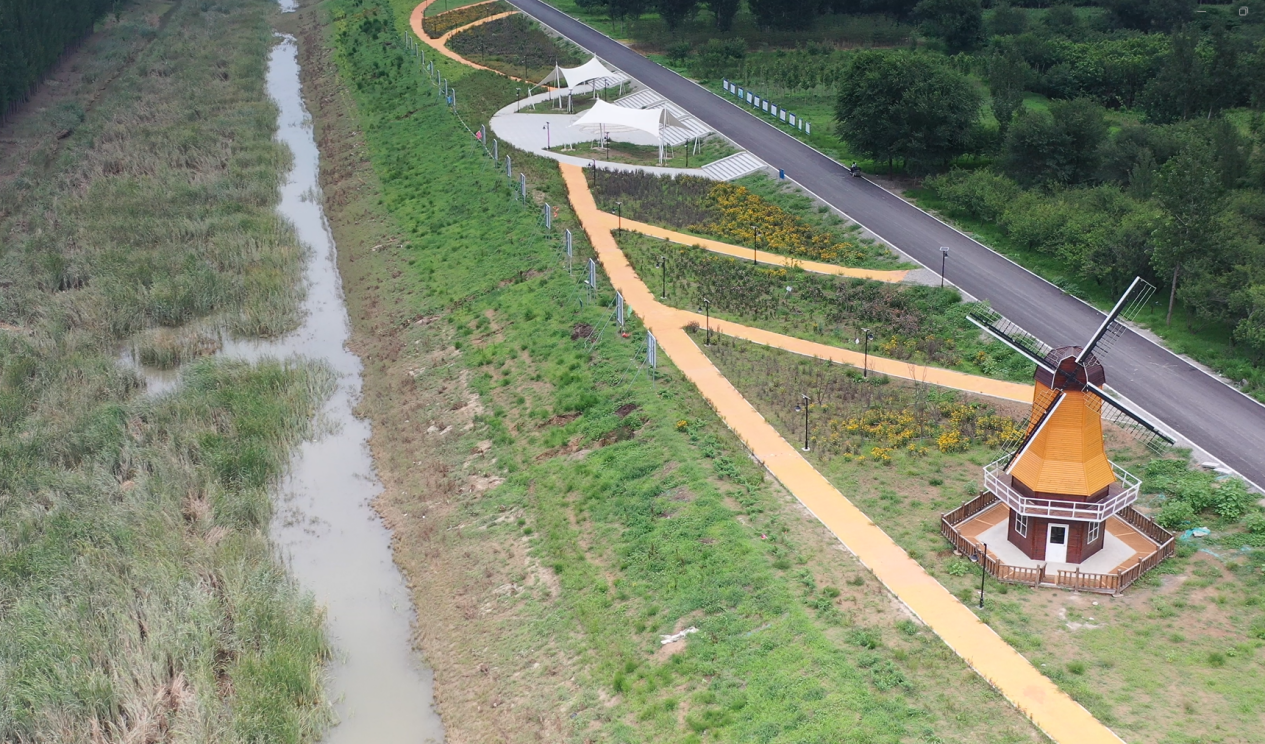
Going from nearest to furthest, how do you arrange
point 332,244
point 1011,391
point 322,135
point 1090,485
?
1. point 1090,485
2. point 1011,391
3. point 332,244
4. point 322,135

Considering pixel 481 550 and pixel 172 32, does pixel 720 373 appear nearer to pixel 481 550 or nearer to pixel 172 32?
pixel 481 550

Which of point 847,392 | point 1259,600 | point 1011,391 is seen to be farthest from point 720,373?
point 1259,600

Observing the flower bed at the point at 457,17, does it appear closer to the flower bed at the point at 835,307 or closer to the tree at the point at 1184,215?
the flower bed at the point at 835,307

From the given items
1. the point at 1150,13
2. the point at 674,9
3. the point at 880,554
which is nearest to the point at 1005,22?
the point at 1150,13

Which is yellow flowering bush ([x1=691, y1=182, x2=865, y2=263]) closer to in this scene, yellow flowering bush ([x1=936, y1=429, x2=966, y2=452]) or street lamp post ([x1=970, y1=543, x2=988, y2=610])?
yellow flowering bush ([x1=936, y1=429, x2=966, y2=452])

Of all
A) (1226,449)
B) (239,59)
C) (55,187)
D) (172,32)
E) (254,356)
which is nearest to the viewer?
(1226,449)

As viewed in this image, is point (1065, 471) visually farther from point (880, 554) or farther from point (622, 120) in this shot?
point (622, 120)
